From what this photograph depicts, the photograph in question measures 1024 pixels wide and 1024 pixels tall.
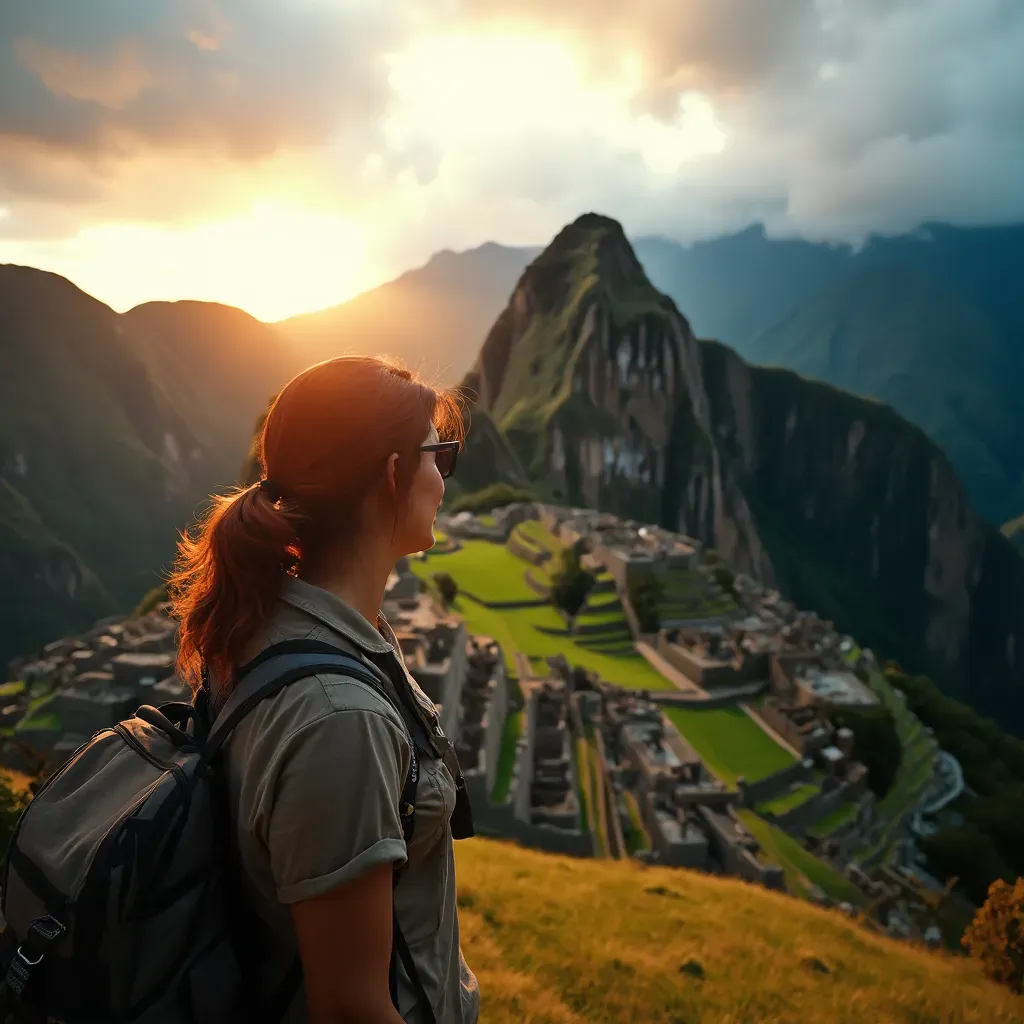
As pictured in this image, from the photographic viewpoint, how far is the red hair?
76.7 inches

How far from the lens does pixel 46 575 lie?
6788 cm

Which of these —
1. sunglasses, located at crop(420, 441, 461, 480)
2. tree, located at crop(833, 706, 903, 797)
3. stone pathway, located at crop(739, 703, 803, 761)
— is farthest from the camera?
tree, located at crop(833, 706, 903, 797)

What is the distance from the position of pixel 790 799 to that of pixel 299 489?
24.0 metres

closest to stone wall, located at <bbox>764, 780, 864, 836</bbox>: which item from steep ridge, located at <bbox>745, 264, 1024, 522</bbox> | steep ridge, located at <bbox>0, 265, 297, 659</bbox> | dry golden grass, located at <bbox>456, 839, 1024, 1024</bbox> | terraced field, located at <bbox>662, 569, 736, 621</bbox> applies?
dry golden grass, located at <bbox>456, 839, 1024, 1024</bbox>

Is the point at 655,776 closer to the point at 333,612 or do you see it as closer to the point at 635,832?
the point at 635,832

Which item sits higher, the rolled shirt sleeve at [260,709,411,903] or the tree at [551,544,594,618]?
the rolled shirt sleeve at [260,709,411,903]

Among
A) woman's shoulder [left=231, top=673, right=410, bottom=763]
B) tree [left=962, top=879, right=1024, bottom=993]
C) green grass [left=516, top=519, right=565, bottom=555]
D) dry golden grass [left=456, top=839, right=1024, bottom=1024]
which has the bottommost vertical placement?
green grass [left=516, top=519, right=565, bottom=555]

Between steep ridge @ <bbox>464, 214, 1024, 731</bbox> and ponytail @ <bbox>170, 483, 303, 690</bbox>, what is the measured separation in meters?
88.2

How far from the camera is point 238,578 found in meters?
1.93

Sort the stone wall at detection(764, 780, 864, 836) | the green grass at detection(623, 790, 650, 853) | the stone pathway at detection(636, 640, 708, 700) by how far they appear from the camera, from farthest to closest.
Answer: the stone pathway at detection(636, 640, 708, 700) < the stone wall at detection(764, 780, 864, 836) < the green grass at detection(623, 790, 650, 853)

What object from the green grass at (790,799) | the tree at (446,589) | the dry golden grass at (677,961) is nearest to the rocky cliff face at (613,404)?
the tree at (446,589)

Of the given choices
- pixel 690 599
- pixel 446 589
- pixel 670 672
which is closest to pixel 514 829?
pixel 670 672

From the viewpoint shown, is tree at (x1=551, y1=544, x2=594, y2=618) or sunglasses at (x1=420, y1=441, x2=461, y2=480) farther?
tree at (x1=551, y1=544, x2=594, y2=618)

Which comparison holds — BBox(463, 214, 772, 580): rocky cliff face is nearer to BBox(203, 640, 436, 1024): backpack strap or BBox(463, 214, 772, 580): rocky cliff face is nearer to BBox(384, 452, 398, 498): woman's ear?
BBox(384, 452, 398, 498): woman's ear
